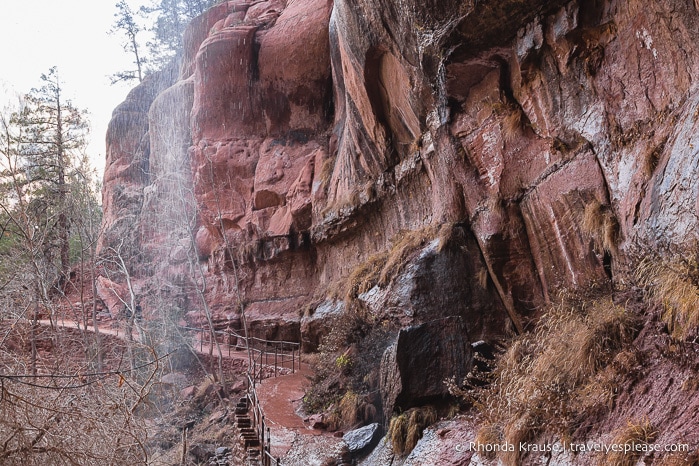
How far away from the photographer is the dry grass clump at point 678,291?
15.5 feet

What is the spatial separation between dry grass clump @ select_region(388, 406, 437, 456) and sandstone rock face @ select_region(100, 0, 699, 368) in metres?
2.34

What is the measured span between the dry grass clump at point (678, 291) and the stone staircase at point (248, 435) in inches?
246

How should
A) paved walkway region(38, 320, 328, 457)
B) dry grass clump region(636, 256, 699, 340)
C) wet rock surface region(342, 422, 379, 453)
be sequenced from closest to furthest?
1. dry grass clump region(636, 256, 699, 340)
2. wet rock surface region(342, 422, 379, 453)
3. paved walkway region(38, 320, 328, 457)

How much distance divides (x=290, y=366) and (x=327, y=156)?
7.75 m

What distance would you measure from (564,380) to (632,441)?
59.2 inches

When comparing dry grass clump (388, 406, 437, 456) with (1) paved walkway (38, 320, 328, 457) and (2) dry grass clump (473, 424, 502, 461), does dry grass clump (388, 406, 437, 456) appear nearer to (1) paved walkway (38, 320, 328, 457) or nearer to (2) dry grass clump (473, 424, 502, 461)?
(2) dry grass clump (473, 424, 502, 461)

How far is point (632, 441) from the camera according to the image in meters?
4.27

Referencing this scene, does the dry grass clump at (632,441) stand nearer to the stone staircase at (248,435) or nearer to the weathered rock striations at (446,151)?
the weathered rock striations at (446,151)

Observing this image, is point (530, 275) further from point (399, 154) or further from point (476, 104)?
point (399, 154)

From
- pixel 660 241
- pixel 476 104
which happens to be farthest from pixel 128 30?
pixel 660 241

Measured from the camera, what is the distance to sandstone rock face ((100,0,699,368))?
691 centimetres

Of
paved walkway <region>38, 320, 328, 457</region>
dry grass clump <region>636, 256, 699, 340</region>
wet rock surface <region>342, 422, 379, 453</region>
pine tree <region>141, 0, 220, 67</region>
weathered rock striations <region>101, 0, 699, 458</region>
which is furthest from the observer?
pine tree <region>141, 0, 220, 67</region>

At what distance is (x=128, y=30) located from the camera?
3997cm

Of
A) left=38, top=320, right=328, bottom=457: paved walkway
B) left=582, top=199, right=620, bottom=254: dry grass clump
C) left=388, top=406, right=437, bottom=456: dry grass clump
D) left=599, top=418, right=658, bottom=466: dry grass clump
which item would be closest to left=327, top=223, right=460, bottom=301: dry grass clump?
left=38, top=320, right=328, bottom=457: paved walkway
